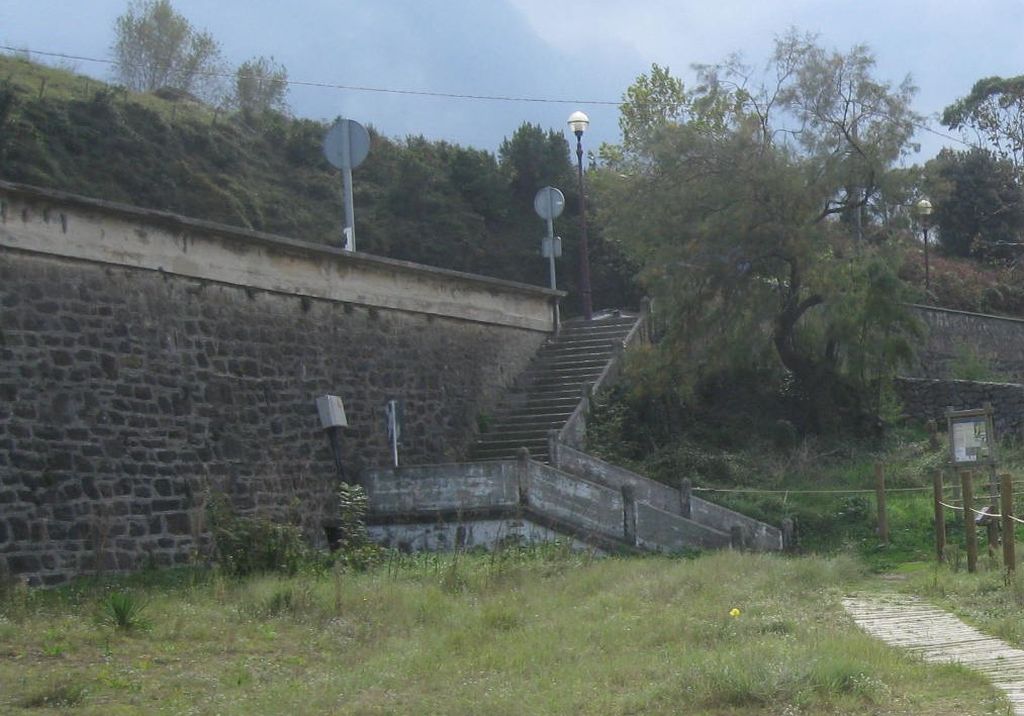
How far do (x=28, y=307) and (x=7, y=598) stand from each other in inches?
153

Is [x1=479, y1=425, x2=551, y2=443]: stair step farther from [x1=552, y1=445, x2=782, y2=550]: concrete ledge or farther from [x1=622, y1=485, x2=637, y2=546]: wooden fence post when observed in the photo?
[x1=622, y1=485, x2=637, y2=546]: wooden fence post

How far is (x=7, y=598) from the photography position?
13.6m

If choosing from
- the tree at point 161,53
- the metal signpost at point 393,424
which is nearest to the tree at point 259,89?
the tree at point 161,53

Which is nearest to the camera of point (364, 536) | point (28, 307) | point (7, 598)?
point (7, 598)

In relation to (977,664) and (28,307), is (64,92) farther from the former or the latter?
(977,664)

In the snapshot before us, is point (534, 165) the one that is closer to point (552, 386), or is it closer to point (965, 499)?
point (552, 386)

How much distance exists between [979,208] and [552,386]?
3318 centimetres

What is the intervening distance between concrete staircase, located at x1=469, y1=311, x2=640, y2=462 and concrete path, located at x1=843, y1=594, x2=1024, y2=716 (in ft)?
33.4

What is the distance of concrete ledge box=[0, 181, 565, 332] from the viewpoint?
1612 cm

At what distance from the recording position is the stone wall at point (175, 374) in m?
15.7

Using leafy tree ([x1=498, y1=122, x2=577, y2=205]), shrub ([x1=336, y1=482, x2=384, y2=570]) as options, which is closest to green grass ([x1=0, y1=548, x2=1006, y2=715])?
shrub ([x1=336, y1=482, x2=384, y2=570])

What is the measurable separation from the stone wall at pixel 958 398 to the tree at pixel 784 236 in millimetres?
1912

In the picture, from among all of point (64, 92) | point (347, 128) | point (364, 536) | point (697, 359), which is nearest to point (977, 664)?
point (364, 536)

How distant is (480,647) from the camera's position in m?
11.5
